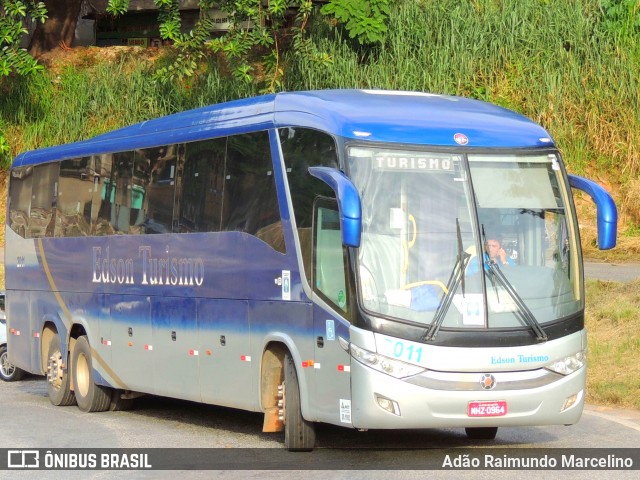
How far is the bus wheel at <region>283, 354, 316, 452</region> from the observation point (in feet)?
37.0

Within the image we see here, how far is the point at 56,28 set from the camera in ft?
122

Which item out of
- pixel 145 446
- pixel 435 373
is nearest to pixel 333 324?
pixel 435 373

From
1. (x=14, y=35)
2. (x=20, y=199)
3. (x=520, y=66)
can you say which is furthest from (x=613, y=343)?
(x=14, y=35)

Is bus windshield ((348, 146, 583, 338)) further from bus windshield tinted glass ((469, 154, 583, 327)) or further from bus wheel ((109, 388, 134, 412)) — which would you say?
bus wheel ((109, 388, 134, 412))

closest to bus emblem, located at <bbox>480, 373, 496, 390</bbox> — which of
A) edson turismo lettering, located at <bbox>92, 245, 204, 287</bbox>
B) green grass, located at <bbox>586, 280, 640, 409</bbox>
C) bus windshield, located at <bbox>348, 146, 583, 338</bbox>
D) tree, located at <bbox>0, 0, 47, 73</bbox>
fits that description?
bus windshield, located at <bbox>348, 146, 583, 338</bbox>

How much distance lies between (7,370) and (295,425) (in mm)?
9466

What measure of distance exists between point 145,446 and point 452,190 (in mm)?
4111

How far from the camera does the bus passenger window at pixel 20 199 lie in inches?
710

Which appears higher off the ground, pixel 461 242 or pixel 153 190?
pixel 153 190

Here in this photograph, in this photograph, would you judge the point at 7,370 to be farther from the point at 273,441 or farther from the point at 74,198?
the point at 273,441

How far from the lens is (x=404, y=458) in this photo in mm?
11047

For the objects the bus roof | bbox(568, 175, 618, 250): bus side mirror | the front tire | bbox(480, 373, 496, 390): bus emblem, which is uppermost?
the bus roof

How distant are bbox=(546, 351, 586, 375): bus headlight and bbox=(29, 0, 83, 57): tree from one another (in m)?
28.4

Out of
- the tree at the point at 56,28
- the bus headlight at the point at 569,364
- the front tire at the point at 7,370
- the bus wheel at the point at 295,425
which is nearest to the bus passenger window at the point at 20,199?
the front tire at the point at 7,370
